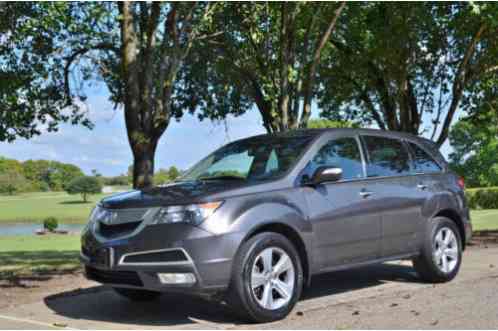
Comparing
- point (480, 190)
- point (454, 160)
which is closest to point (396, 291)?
point (480, 190)

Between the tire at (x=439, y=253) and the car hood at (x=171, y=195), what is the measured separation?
2.80 metres

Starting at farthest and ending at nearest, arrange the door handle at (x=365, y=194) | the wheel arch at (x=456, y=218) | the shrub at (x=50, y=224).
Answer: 1. the shrub at (x=50, y=224)
2. the wheel arch at (x=456, y=218)
3. the door handle at (x=365, y=194)

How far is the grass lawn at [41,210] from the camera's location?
5415 cm

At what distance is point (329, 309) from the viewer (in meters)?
7.00

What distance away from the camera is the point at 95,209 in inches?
278

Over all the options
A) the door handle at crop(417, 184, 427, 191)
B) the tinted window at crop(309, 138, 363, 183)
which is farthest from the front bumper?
the door handle at crop(417, 184, 427, 191)

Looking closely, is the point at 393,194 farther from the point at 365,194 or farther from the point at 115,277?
the point at 115,277

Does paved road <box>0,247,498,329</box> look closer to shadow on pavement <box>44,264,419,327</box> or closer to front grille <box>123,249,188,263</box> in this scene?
shadow on pavement <box>44,264,419,327</box>

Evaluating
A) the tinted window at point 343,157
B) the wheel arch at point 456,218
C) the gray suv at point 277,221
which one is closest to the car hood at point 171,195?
the gray suv at point 277,221

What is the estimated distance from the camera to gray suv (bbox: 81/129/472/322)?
6148 millimetres

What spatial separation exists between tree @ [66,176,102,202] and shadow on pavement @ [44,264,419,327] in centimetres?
5832

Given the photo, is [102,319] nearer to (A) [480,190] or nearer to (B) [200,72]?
(B) [200,72]

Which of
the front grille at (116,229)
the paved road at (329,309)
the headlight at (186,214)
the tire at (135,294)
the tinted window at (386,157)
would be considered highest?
the tinted window at (386,157)

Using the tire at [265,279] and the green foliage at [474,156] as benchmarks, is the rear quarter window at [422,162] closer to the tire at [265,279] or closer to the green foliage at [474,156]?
the tire at [265,279]
